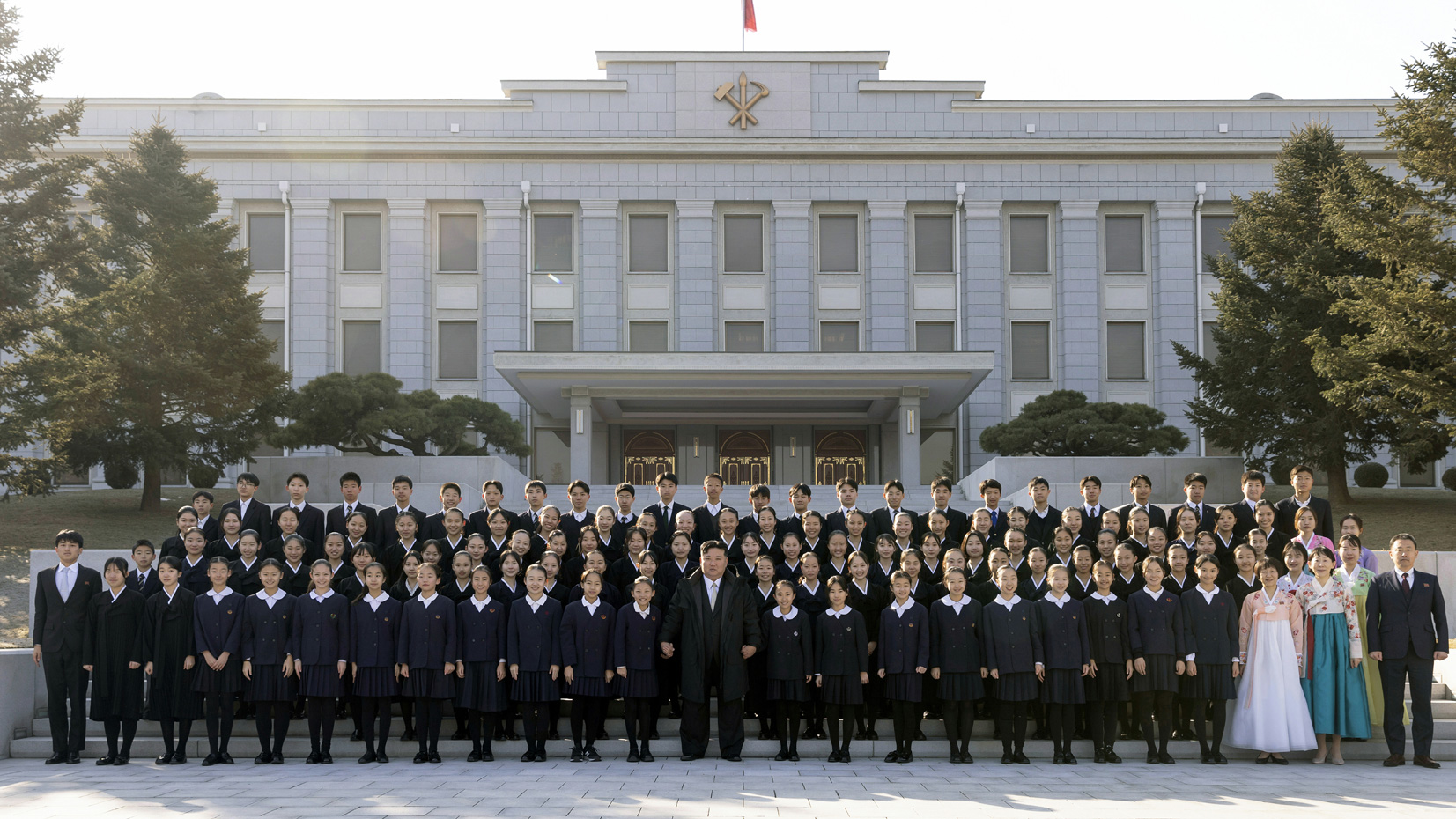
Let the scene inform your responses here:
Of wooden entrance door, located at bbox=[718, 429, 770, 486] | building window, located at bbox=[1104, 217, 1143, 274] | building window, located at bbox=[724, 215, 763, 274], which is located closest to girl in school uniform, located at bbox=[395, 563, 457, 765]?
wooden entrance door, located at bbox=[718, 429, 770, 486]

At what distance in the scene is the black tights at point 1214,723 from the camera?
30.2ft

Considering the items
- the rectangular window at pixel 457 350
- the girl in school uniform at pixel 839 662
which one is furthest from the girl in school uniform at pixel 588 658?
the rectangular window at pixel 457 350

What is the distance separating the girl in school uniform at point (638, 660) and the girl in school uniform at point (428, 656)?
1.39 metres

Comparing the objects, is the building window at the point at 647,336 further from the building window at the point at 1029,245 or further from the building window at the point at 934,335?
the building window at the point at 1029,245

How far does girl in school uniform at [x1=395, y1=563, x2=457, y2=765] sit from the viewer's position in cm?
920

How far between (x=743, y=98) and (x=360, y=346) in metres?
14.7

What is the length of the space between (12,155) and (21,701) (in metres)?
14.4

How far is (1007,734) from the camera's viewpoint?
30.3 ft

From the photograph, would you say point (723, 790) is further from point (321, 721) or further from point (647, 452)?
point (647, 452)

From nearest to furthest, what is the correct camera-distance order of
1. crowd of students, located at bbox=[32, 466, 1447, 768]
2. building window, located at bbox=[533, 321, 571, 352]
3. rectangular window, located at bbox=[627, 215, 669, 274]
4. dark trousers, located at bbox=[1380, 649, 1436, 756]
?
1. dark trousers, located at bbox=[1380, 649, 1436, 756]
2. crowd of students, located at bbox=[32, 466, 1447, 768]
3. building window, located at bbox=[533, 321, 571, 352]
4. rectangular window, located at bbox=[627, 215, 669, 274]

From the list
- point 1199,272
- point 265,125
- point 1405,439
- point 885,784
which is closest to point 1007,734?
point 885,784

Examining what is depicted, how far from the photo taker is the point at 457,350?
117ft

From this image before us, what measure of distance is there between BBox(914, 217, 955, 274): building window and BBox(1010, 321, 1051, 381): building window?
318 centimetres

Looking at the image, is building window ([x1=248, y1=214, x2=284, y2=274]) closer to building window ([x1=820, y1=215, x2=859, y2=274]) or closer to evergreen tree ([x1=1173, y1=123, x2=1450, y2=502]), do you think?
building window ([x1=820, y1=215, x2=859, y2=274])
